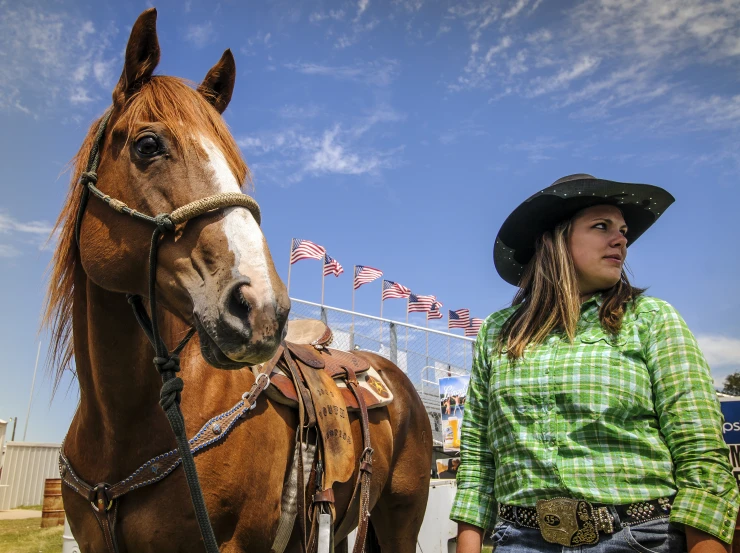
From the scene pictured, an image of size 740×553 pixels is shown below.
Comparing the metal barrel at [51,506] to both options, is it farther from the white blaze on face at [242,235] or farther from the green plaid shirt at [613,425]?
the green plaid shirt at [613,425]

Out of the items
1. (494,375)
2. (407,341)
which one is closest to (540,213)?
(494,375)

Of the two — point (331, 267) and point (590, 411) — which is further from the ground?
point (331, 267)

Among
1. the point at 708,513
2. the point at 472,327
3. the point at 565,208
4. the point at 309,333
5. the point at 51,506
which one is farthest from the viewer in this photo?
the point at 472,327

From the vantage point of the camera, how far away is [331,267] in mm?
18859

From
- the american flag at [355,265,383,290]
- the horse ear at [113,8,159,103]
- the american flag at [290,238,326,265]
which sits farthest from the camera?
the american flag at [355,265,383,290]

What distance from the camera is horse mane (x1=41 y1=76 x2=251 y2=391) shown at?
2076mm

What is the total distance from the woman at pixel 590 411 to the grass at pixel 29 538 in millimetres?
7840

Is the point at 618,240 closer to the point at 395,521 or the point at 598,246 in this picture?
the point at 598,246

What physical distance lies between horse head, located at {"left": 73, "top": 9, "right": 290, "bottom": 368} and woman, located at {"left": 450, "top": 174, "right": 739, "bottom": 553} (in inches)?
31.9

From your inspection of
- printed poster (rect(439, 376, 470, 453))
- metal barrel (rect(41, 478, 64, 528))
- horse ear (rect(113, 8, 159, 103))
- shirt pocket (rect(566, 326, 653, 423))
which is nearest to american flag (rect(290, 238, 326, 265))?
printed poster (rect(439, 376, 470, 453))

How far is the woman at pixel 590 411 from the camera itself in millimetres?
1522

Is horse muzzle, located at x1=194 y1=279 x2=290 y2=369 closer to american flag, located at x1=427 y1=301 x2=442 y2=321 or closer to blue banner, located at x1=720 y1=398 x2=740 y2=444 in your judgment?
blue banner, located at x1=720 y1=398 x2=740 y2=444

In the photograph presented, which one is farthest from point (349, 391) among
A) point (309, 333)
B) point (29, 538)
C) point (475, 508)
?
point (29, 538)

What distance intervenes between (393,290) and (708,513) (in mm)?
19789
